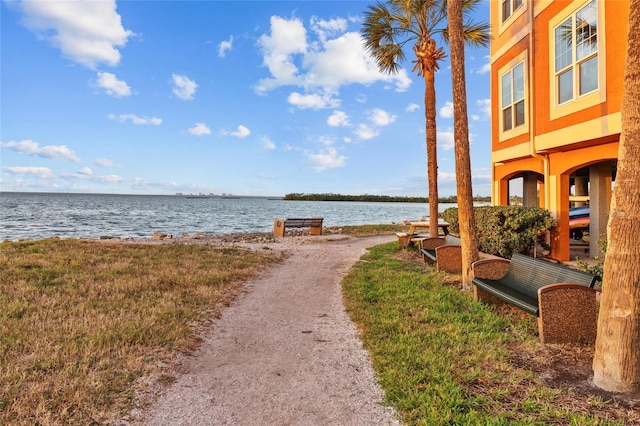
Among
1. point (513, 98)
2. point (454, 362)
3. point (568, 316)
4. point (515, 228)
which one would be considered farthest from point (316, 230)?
point (454, 362)

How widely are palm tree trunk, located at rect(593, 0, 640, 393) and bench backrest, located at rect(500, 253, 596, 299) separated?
140 centimetres

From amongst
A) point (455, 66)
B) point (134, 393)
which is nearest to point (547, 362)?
point (134, 393)

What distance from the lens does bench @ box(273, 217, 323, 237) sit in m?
20.1

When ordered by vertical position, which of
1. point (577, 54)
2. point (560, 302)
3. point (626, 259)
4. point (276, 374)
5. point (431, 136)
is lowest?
point (276, 374)

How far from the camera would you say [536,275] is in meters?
5.36

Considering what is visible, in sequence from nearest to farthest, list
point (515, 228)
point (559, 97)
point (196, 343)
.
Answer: point (196, 343) < point (559, 97) < point (515, 228)

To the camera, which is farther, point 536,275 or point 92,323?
point 536,275

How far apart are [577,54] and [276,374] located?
31.5 feet

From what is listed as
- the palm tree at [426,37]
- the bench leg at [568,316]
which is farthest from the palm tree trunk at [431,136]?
the bench leg at [568,316]

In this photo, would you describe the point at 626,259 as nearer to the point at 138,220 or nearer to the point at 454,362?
the point at 454,362

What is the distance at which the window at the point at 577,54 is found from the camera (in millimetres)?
8008

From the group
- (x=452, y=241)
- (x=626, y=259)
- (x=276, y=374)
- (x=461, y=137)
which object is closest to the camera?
(x=626, y=259)

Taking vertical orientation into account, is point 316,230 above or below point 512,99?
below

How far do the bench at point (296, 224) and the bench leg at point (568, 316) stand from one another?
1601 centimetres
